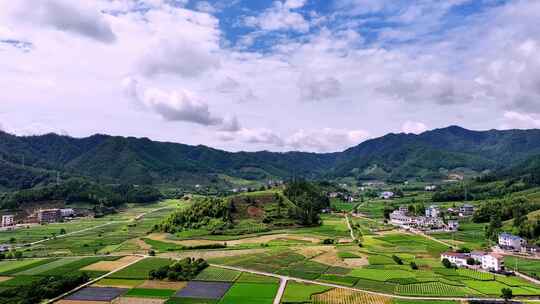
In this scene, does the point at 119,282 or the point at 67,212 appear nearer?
the point at 119,282

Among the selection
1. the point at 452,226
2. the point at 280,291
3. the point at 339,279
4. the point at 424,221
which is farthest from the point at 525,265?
the point at 424,221

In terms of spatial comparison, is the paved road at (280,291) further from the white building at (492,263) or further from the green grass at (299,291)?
the white building at (492,263)

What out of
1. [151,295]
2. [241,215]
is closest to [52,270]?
[151,295]

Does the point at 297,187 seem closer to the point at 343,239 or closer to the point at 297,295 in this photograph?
the point at 343,239

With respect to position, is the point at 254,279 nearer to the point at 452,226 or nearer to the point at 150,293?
the point at 150,293

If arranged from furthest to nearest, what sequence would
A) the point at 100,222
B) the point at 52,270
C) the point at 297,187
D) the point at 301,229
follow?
1. the point at 297,187
2. the point at 100,222
3. the point at 301,229
4. the point at 52,270

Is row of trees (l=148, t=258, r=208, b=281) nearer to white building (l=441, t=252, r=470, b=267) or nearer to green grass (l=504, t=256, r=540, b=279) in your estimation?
white building (l=441, t=252, r=470, b=267)
